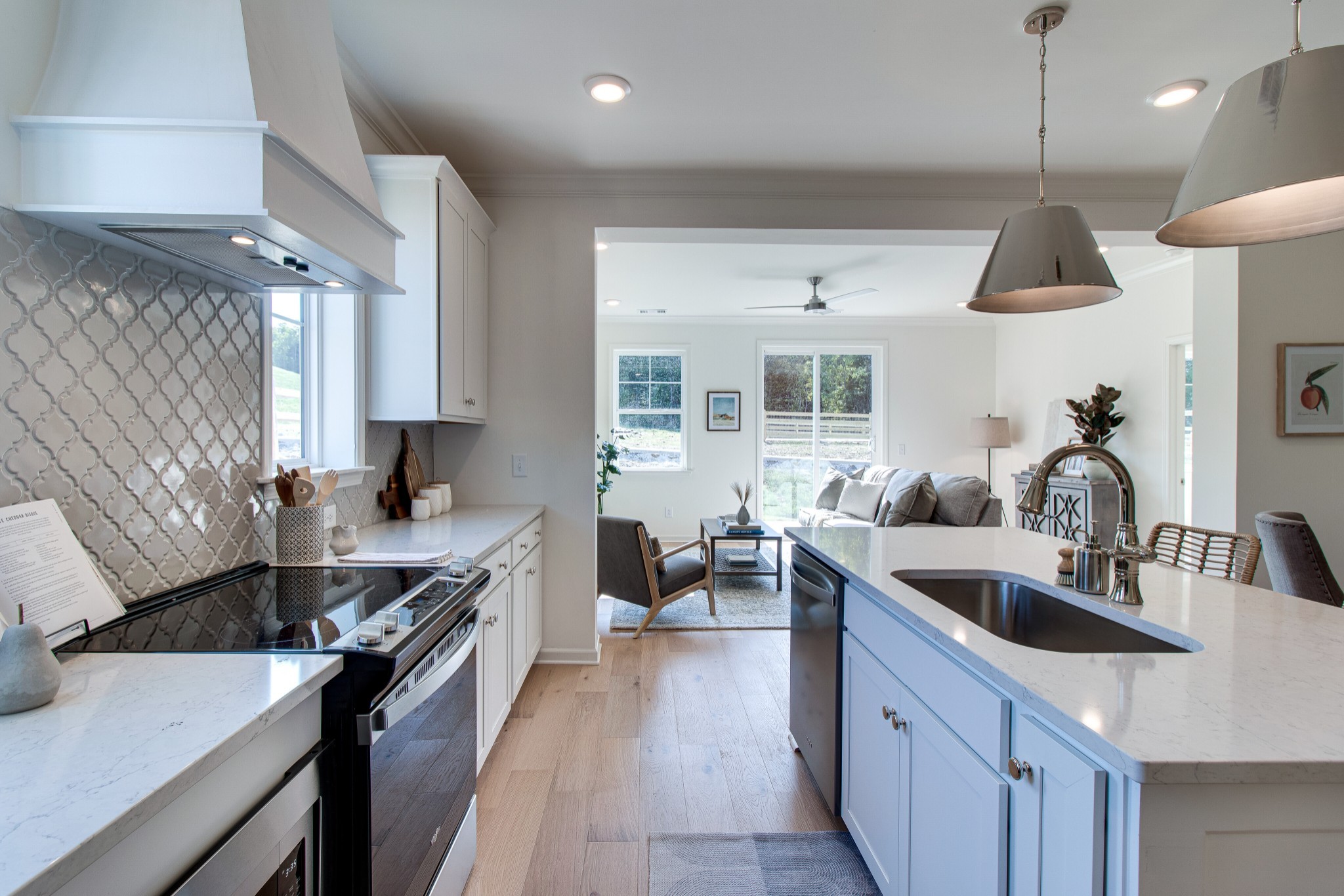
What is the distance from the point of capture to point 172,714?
82 centimetres

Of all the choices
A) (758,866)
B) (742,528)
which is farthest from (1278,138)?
(742,528)

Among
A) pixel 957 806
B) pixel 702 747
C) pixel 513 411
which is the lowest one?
pixel 702 747

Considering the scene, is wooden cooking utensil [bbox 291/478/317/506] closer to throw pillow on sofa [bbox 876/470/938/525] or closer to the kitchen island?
the kitchen island

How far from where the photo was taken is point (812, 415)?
23.9 ft

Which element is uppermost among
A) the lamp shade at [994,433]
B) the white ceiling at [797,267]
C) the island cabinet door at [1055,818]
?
the white ceiling at [797,267]

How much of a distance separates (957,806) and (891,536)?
1.22 meters

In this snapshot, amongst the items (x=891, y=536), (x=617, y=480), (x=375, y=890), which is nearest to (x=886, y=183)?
(x=891, y=536)

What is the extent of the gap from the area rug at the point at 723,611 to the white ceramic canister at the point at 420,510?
5.69ft

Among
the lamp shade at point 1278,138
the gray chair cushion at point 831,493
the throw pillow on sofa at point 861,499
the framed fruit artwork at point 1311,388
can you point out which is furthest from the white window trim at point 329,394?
the gray chair cushion at point 831,493

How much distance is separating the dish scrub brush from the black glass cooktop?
60.3 inches

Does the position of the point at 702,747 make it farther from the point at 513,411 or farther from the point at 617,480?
the point at 617,480

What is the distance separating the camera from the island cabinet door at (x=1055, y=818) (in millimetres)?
800

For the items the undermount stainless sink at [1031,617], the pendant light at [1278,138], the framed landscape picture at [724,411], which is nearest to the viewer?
the pendant light at [1278,138]

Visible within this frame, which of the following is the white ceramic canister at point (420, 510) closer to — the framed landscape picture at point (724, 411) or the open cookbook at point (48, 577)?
the open cookbook at point (48, 577)
